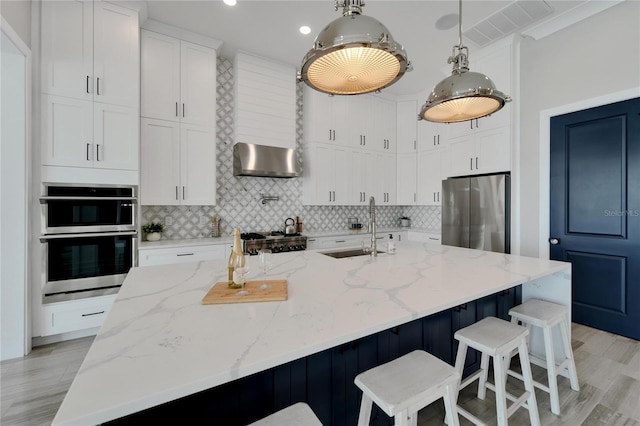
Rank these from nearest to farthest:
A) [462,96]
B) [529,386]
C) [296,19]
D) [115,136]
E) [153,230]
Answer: [529,386] < [462,96] < [115,136] < [296,19] < [153,230]

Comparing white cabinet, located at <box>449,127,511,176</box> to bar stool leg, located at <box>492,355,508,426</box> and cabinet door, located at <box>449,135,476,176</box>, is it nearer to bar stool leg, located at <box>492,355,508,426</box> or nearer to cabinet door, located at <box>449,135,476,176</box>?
cabinet door, located at <box>449,135,476,176</box>

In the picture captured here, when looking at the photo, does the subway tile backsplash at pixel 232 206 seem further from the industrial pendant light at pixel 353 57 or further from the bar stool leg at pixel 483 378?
the bar stool leg at pixel 483 378

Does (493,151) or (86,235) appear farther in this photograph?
(493,151)

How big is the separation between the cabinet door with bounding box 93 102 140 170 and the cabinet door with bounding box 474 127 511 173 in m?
4.07

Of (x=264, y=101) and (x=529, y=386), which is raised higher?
(x=264, y=101)

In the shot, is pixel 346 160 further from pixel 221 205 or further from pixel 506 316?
pixel 506 316

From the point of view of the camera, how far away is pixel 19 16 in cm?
226

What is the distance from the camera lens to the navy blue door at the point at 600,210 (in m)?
2.62

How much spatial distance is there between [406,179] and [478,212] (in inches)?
60.9

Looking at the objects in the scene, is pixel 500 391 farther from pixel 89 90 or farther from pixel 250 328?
pixel 89 90

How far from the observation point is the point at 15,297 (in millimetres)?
2336

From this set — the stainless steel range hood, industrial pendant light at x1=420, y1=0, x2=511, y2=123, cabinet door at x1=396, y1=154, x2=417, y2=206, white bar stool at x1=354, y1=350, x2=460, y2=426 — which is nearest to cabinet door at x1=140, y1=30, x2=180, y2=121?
the stainless steel range hood

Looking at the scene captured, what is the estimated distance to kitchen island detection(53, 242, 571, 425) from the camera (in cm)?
68

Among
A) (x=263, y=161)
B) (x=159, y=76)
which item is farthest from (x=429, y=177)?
(x=159, y=76)
